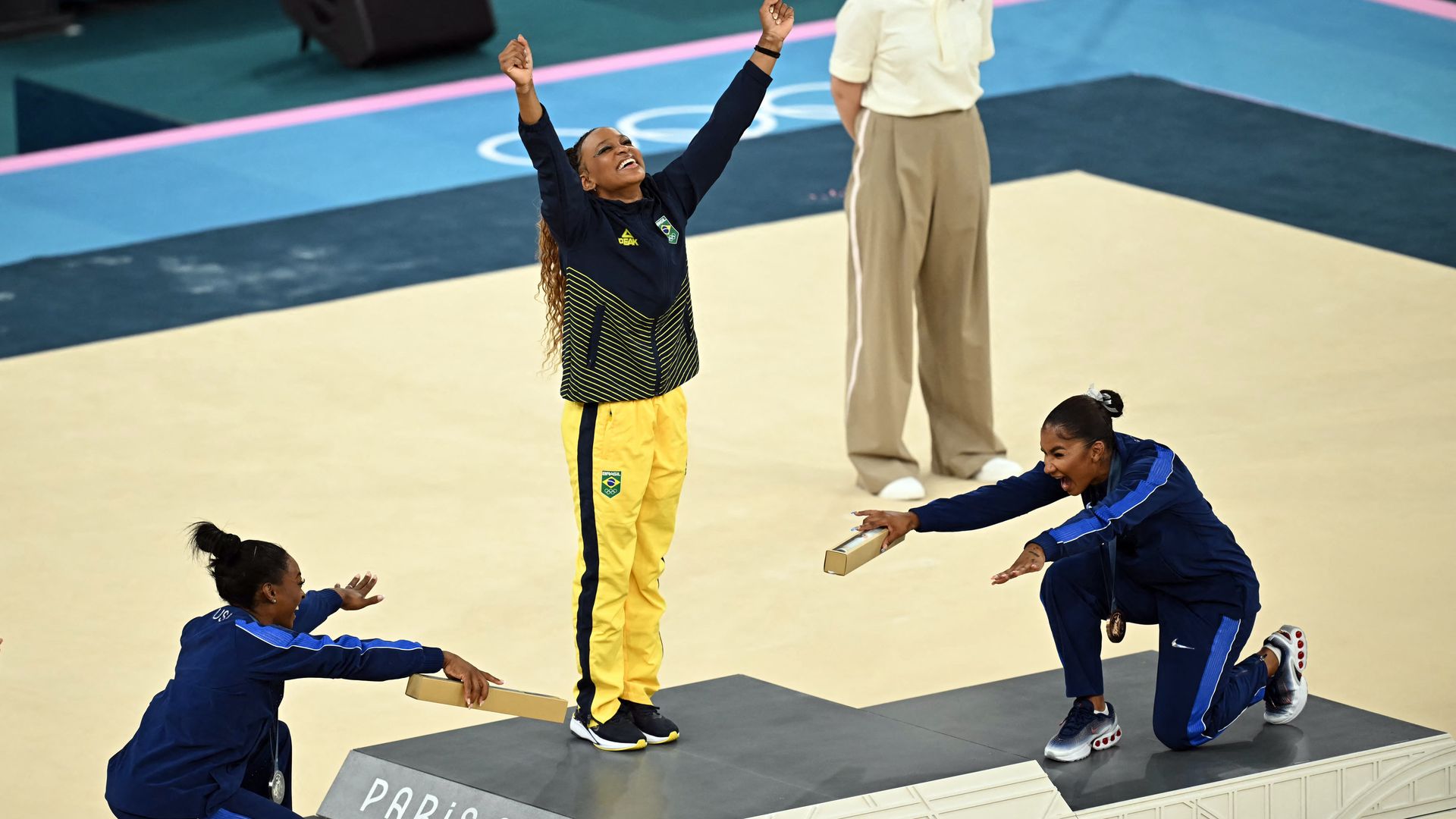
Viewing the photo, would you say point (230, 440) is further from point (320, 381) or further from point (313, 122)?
point (313, 122)

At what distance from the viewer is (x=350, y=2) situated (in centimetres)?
1302

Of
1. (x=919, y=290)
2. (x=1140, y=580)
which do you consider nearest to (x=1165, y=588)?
(x=1140, y=580)

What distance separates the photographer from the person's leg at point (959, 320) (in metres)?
6.82

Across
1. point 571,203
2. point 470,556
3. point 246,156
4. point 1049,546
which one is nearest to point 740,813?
point 1049,546

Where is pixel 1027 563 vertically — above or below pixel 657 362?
below

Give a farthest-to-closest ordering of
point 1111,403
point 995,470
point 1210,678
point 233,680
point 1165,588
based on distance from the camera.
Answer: point 995,470
point 1165,588
point 1210,678
point 1111,403
point 233,680

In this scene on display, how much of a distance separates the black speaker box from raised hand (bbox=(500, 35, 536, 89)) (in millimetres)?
9006

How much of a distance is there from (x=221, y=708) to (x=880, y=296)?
10.6 ft

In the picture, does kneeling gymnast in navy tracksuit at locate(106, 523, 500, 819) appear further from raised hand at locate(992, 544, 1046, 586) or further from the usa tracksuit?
raised hand at locate(992, 544, 1046, 586)

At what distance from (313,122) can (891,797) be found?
28.1 ft

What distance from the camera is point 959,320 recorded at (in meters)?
6.99

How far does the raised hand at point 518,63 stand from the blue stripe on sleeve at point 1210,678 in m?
1.99

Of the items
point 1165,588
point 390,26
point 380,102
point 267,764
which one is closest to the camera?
point 267,764

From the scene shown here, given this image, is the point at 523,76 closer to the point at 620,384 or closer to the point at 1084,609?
the point at 620,384
